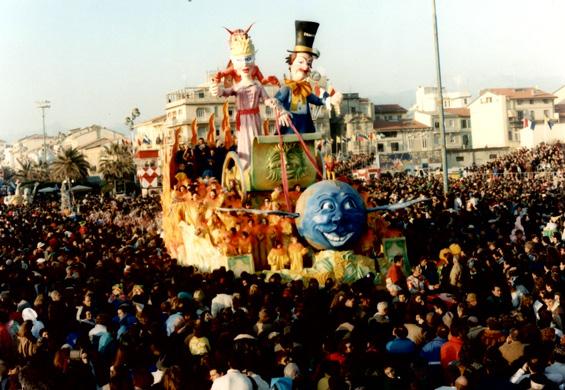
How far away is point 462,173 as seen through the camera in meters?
50.4

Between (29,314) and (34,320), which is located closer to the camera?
(34,320)

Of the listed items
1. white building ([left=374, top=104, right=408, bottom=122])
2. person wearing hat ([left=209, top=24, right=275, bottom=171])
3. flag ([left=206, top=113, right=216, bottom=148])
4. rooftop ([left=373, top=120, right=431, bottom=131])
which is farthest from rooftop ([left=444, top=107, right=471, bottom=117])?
person wearing hat ([left=209, top=24, right=275, bottom=171])

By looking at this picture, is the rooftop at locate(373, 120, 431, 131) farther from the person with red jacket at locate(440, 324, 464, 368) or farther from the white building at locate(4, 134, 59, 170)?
the person with red jacket at locate(440, 324, 464, 368)

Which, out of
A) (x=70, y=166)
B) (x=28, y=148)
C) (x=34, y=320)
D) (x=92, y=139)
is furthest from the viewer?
(x=28, y=148)

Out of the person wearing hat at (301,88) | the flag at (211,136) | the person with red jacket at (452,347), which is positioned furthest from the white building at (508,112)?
the person with red jacket at (452,347)

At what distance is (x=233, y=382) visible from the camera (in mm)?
7363

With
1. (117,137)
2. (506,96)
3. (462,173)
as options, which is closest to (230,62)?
(462,173)

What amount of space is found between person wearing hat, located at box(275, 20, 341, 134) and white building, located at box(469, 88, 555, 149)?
199 ft

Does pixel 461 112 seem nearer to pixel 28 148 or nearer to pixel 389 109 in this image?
pixel 389 109

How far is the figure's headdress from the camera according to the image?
1922 centimetres

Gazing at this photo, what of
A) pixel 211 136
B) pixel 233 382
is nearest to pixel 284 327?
pixel 233 382

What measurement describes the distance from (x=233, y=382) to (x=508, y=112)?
75.4m

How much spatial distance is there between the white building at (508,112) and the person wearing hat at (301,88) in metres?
60.6

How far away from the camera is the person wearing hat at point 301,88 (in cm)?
1847
